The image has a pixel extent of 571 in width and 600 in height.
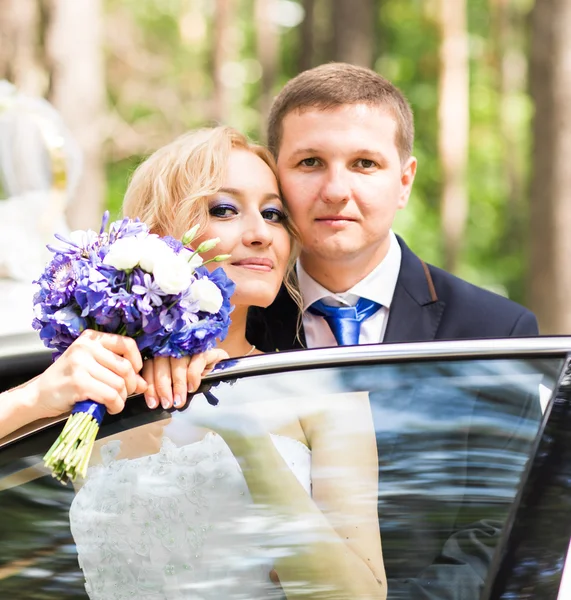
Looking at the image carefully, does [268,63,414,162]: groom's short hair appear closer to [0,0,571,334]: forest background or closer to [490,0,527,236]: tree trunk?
[0,0,571,334]: forest background

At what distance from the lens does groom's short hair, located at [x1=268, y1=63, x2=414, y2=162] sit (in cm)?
303

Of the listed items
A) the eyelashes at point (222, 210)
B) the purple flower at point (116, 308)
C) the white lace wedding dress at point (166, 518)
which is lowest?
the white lace wedding dress at point (166, 518)

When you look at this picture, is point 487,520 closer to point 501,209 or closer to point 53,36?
point 53,36

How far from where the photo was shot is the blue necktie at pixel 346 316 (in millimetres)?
2938

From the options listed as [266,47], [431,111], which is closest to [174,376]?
[266,47]

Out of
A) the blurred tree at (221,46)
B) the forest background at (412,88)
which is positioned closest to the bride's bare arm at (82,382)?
the forest background at (412,88)

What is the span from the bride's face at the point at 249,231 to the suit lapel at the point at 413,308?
45cm

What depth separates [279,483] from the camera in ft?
5.90

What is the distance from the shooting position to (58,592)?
69.2 inches

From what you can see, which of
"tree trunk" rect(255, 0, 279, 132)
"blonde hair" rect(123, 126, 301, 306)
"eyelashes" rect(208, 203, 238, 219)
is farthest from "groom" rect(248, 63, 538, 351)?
"tree trunk" rect(255, 0, 279, 132)

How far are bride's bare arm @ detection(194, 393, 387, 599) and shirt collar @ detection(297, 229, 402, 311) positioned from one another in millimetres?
1224

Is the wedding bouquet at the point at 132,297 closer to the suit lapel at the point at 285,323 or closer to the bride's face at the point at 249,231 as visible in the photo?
the bride's face at the point at 249,231

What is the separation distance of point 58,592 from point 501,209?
22101 mm

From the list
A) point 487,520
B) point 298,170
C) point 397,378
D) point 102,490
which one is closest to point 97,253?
point 102,490
